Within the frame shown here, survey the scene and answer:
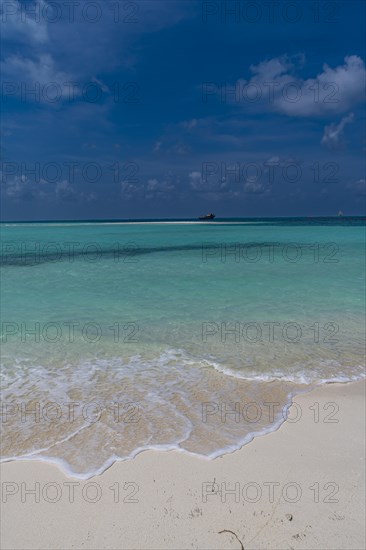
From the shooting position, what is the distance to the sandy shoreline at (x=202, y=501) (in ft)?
10.1

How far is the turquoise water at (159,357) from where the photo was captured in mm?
4598

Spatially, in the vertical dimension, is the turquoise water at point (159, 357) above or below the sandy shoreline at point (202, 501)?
above

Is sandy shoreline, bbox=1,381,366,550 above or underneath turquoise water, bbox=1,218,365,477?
underneath

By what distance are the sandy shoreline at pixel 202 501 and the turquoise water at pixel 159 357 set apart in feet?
0.98

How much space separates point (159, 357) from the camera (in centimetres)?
714

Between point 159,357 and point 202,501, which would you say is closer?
point 202,501

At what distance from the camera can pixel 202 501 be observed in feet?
11.3

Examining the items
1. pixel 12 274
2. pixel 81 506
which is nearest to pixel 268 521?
pixel 81 506

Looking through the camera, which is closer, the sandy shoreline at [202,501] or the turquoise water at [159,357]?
the sandy shoreline at [202,501]

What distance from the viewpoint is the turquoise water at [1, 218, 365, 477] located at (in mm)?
4598

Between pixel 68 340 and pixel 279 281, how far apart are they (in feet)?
32.5

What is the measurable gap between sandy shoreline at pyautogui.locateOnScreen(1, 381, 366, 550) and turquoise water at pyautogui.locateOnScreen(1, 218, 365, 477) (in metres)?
0.30

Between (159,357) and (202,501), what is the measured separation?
3.78m

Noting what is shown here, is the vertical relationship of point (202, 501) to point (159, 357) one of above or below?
below
